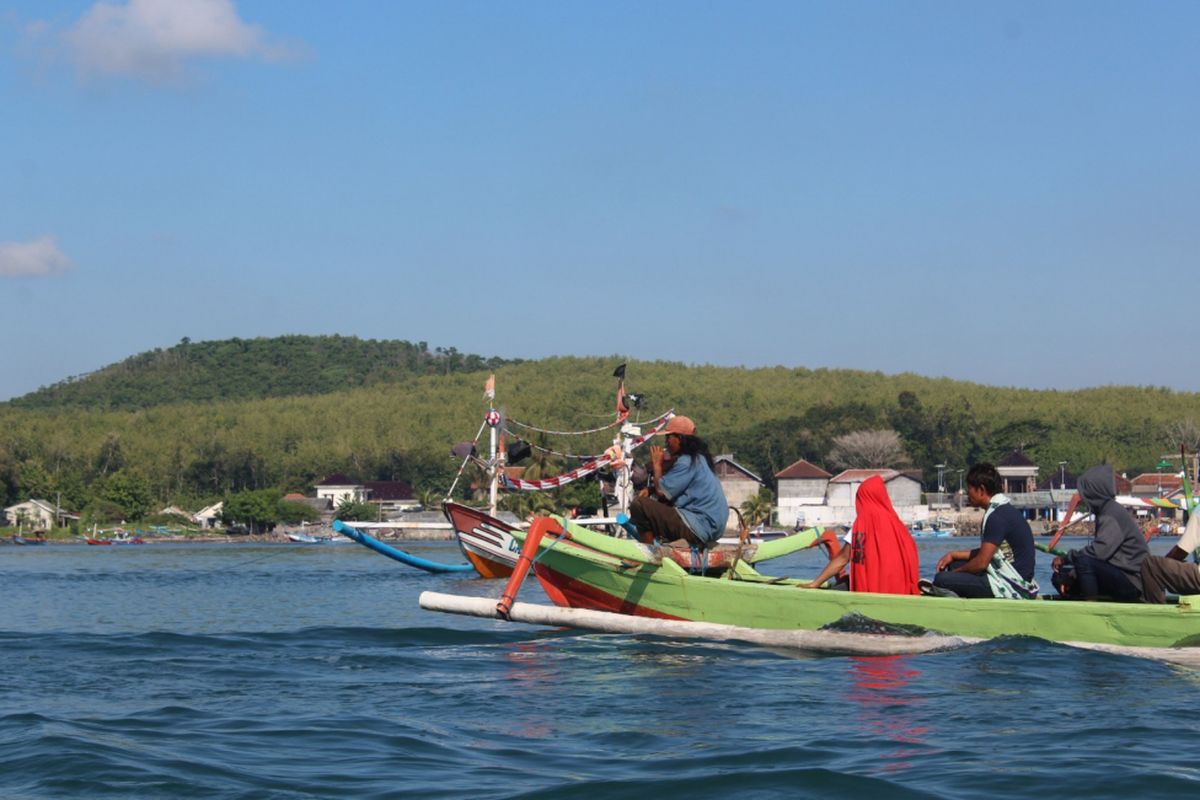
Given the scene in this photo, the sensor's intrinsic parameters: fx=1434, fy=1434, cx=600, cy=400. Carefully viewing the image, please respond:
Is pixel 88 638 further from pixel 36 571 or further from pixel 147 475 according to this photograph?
pixel 147 475

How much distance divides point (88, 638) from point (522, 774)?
27.0 ft

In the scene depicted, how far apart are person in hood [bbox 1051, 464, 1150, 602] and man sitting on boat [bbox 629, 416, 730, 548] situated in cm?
336

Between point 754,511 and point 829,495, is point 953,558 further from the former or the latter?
point 829,495

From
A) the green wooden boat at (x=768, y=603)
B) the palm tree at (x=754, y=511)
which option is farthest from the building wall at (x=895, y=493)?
the green wooden boat at (x=768, y=603)

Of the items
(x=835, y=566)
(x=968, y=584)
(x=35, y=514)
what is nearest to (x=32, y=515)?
(x=35, y=514)

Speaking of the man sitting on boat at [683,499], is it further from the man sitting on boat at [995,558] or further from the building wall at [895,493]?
the building wall at [895,493]

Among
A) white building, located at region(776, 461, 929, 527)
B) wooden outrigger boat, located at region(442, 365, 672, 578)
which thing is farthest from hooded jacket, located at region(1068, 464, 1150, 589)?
white building, located at region(776, 461, 929, 527)

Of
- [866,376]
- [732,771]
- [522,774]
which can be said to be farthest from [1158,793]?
[866,376]

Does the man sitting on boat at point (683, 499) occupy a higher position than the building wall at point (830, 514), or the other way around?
the man sitting on boat at point (683, 499)

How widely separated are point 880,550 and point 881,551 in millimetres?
13

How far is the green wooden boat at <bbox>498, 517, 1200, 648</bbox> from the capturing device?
39.6ft

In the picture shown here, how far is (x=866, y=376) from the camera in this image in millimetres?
192500

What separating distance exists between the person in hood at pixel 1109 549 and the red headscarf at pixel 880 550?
151 centimetres

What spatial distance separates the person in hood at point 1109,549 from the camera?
1230cm
